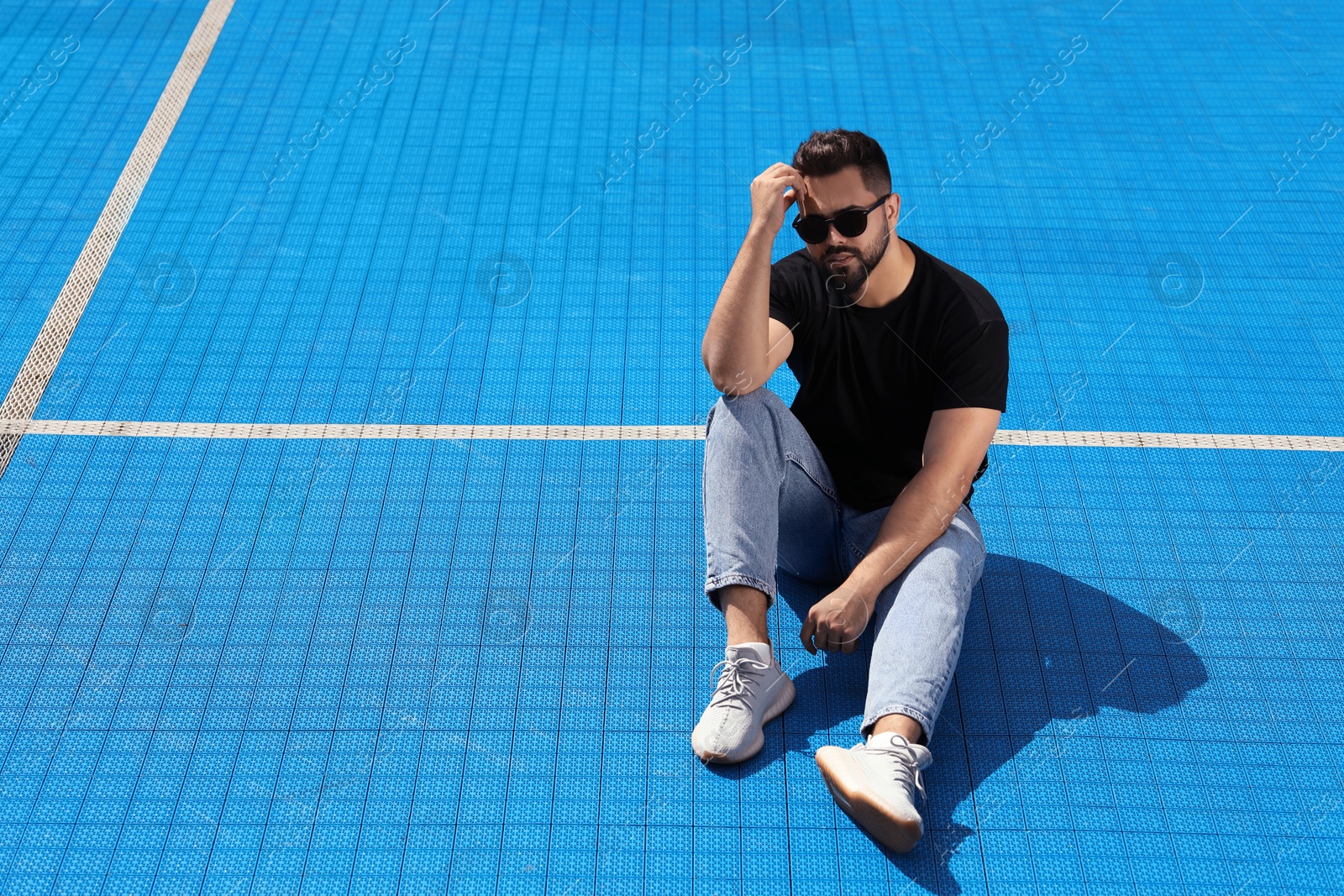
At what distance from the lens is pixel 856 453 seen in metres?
1.91

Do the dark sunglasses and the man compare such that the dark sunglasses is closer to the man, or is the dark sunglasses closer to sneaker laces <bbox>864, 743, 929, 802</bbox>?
the man

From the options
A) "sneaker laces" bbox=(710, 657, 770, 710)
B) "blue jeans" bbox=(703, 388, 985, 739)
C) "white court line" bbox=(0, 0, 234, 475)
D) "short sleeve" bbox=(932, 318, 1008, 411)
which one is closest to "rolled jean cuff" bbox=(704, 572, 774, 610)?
"blue jeans" bbox=(703, 388, 985, 739)

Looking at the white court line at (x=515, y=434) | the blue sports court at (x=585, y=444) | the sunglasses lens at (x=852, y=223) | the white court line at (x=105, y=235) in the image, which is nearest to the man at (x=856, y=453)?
the sunglasses lens at (x=852, y=223)

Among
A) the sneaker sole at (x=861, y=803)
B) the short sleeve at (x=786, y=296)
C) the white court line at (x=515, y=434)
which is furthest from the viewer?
the white court line at (x=515, y=434)

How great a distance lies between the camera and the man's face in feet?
5.77

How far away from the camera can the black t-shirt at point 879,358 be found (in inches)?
71.1

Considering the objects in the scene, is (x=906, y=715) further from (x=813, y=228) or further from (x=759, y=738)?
(x=813, y=228)

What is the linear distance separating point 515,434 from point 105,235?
1473 mm

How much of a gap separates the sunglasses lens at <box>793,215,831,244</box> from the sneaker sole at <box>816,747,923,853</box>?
0.88 metres

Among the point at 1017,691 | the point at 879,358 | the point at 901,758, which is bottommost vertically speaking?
the point at 1017,691

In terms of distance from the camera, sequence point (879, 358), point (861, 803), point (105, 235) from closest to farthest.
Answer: point (861, 803)
point (879, 358)
point (105, 235)

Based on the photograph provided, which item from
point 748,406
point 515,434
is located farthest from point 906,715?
point 515,434

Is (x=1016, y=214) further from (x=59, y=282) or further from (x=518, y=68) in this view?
(x=59, y=282)

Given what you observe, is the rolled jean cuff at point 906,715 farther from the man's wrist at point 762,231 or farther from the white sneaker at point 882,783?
the man's wrist at point 762,231
